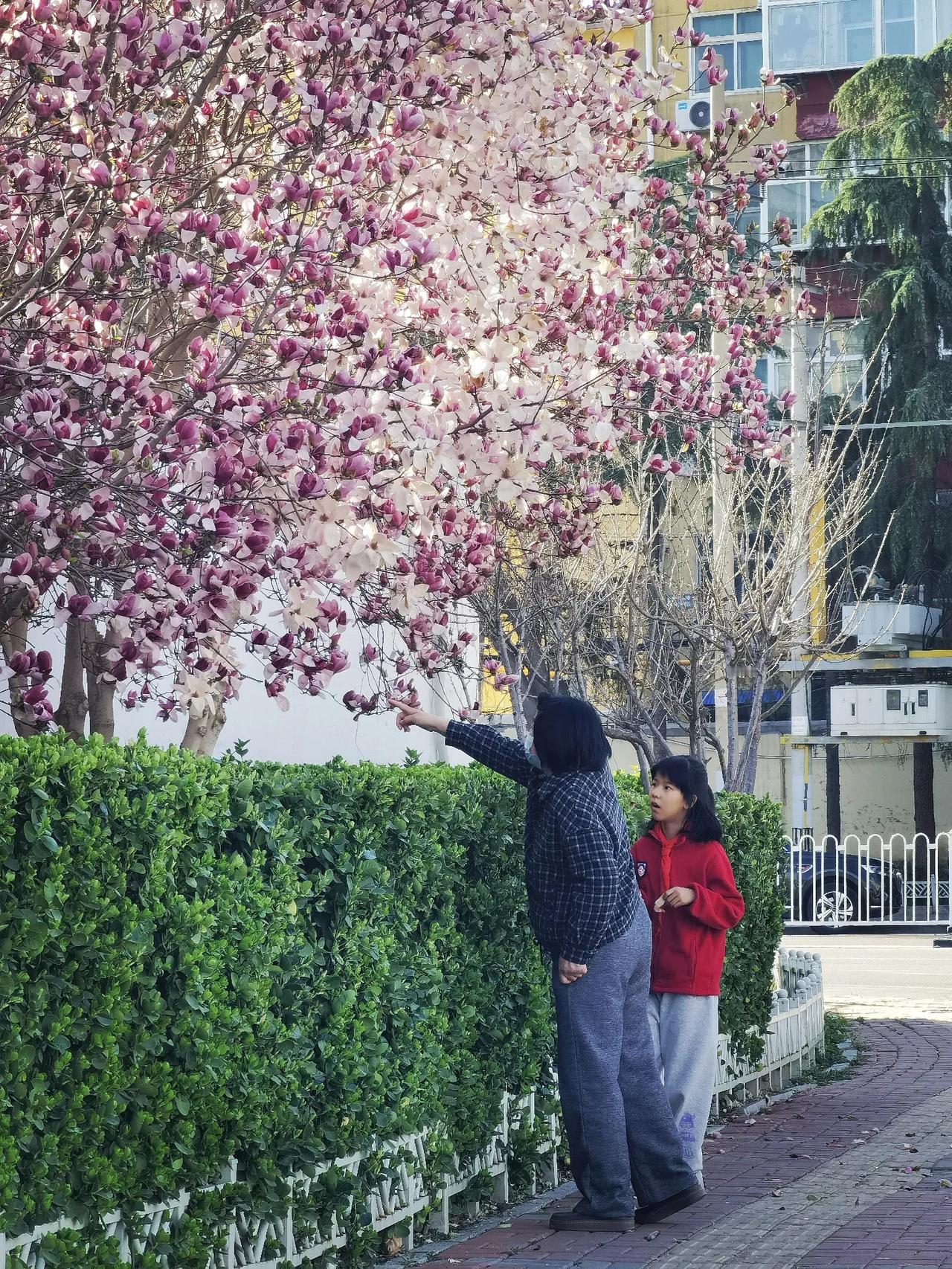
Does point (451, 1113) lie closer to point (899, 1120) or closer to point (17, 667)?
point (17, 667)

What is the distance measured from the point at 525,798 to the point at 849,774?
33.9 meters

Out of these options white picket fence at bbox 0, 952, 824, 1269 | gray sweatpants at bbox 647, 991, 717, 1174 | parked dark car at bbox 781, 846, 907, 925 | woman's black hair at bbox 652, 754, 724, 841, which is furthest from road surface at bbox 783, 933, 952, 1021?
woman's black hair at bbox 652, 754, 724, 841

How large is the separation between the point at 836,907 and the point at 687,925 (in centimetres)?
2035

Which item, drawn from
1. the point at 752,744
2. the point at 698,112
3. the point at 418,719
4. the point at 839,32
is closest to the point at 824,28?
the point at 839,32

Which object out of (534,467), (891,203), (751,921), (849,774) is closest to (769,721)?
(849,774)

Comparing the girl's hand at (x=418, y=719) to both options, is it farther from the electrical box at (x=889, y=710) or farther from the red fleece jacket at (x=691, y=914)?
the electrical box at (x=889, y=710)

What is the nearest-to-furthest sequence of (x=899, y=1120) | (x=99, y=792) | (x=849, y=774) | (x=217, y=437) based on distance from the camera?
(x=99, y=792)
(x=217, y=437)
(x=899, y=1120)
(x=849, y=774)

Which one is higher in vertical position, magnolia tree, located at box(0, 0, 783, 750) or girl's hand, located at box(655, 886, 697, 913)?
magnolia tree, located at box(0, 0, 783, 750)

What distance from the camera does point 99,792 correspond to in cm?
472

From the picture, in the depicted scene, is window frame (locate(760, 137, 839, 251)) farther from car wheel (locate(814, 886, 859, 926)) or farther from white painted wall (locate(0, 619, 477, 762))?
white painted wall (locate(0, 619, 477, 762))

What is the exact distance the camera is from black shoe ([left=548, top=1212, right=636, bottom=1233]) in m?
6.74

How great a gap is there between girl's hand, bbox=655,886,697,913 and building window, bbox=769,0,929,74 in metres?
36.3

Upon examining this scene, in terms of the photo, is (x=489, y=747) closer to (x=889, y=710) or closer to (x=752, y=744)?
(x=752, y=744)

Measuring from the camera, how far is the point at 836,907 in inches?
1073
